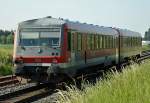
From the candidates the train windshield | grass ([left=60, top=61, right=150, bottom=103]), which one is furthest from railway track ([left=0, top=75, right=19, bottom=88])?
grass ([left=60, top=61, right=150, bottom=103])

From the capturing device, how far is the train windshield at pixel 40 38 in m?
17.1

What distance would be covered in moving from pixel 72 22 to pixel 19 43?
7.37 feet

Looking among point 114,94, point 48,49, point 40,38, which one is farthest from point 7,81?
point 114,94

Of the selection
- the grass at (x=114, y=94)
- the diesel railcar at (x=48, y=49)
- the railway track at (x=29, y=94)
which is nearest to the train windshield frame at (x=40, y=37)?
the diesel railcar at (x=48, y=49)

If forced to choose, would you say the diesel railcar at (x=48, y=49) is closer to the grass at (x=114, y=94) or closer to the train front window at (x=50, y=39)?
the train front window at (x=50, y=39)

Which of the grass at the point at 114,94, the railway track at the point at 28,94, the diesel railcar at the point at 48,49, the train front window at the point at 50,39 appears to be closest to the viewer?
the grass at the point at 114,94

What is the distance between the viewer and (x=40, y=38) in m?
17.3

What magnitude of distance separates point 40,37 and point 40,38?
0.04 meters

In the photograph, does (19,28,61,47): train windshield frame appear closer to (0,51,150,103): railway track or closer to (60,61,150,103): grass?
(0,51,150,103): railway track

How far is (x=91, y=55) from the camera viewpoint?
21.1 meters

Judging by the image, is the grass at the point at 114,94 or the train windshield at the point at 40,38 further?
the train windshield at the point at 40,38

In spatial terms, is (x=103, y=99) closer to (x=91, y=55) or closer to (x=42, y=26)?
(x=42, y=26)

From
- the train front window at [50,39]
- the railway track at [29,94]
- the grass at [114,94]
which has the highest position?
the train front window at [50,39]

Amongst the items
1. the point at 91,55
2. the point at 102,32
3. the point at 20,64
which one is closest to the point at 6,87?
the point at 20,64
